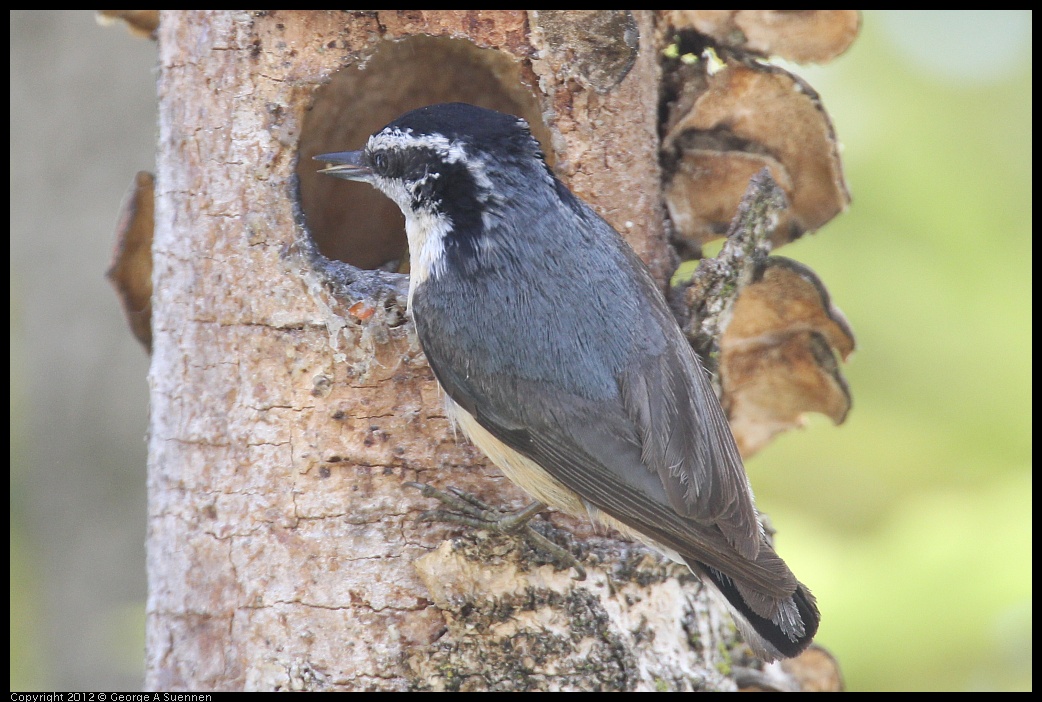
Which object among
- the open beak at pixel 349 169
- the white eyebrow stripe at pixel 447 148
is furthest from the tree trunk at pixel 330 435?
the white eyebrow stripe at pixel 447 148

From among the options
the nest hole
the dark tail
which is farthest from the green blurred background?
the nest hole

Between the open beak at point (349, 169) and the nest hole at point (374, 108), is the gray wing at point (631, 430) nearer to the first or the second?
the open beak at point (349, 169)

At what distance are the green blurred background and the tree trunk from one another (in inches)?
27.0

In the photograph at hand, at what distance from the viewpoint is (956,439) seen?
3.88 metres

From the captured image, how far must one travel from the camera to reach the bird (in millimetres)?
2383

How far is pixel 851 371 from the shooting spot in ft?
13.6

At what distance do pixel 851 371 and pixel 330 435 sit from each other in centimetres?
238

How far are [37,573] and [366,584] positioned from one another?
9.39 feet

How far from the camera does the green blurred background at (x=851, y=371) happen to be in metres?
2.96

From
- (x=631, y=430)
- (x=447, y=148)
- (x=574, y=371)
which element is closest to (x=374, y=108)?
(x=447, y=148)

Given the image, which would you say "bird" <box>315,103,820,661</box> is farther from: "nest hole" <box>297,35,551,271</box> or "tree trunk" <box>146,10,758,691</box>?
"nest hole" <box>297,35,551,271</box>

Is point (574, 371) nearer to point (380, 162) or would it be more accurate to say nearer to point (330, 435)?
point (330, 435)

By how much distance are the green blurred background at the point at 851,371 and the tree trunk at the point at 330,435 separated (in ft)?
2.25

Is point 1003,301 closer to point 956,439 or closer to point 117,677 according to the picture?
point 956,439
